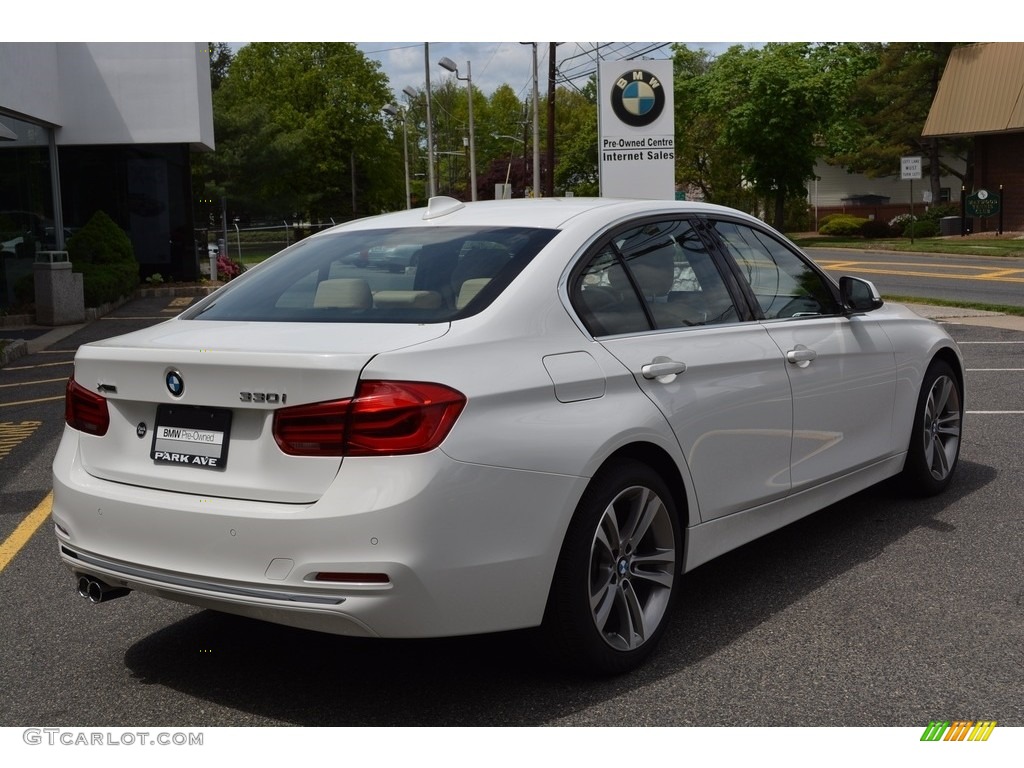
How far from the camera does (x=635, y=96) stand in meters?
19.7

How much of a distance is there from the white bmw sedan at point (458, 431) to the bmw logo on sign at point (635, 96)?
14.9 m

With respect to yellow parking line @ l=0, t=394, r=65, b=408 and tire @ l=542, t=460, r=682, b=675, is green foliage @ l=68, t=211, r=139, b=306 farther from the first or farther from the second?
tire @ l=542, t=460, r=682, b=675

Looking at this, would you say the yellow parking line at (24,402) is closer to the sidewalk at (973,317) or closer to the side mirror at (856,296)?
the side mirror at (856,296)

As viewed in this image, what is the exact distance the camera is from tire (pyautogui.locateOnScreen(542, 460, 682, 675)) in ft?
12.7

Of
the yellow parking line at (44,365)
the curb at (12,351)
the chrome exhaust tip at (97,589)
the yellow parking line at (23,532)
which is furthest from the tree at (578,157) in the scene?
the chrome exhaust tip at (97,589)

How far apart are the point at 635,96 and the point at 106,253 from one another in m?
11.5

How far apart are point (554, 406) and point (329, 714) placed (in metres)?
1.23

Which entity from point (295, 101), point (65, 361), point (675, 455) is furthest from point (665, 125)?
point (295, 101)

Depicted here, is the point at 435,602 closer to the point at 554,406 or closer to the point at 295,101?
the point at 554,406

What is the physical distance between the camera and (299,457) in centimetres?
355

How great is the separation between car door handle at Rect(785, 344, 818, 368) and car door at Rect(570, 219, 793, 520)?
0.10 metres

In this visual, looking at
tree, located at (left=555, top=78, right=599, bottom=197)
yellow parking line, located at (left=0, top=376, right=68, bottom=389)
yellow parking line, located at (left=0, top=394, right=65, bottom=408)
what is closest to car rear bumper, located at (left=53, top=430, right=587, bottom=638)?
yellow parking line, located at (left=0, top=394, right=65, bottom=408)

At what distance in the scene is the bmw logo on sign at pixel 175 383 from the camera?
148 inches

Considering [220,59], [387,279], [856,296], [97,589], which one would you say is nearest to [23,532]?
[97,589]
